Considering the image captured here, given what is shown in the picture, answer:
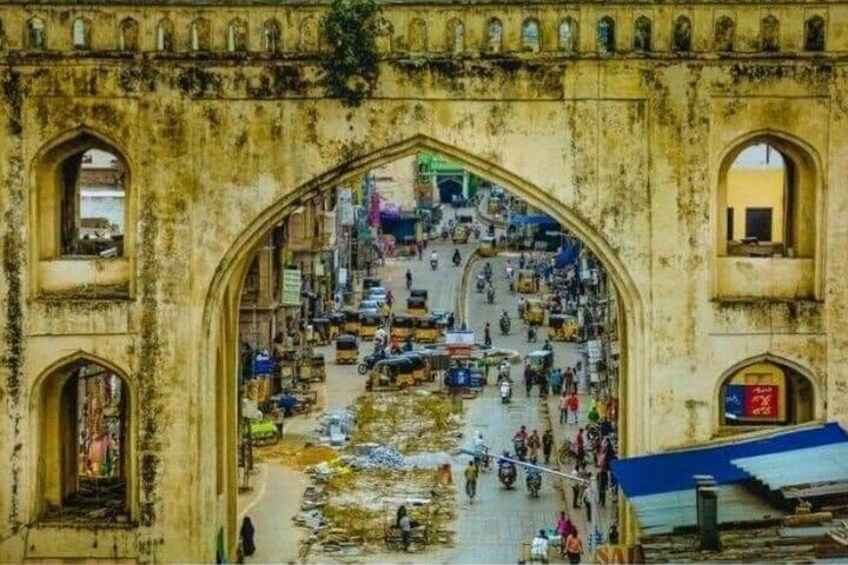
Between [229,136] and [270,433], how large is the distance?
18.0m

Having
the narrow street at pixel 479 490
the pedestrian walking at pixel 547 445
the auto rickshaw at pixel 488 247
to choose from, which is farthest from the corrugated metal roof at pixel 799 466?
the auto rickshaw at pixel 488 247

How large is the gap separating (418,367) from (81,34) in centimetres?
2738

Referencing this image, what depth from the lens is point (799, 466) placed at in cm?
→ 1931

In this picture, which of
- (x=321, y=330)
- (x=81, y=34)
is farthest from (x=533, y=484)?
(x=321, y=330)

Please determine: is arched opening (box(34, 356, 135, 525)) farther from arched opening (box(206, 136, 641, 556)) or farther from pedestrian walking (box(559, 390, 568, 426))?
pedestrian walking (box(559, 390, 568, 426))

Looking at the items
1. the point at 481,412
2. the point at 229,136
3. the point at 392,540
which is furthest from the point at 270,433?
the point at 229,136

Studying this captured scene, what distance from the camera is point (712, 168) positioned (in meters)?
21.5

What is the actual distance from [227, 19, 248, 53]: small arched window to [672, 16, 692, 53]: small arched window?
553 centimetres

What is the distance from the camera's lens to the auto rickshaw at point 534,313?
59375 millimetres

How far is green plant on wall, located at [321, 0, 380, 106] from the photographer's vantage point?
2120cm

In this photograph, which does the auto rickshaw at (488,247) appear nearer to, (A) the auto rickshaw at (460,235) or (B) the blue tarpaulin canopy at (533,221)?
(A) the auto rickshaw at (460,235)

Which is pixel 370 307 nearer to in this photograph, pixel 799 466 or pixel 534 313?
pixel 534 313

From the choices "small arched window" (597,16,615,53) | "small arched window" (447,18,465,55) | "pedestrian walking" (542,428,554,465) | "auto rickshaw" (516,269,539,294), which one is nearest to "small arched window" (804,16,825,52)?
"small arched window" (597,16,615,53)

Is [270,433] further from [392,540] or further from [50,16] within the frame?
[50,16]
